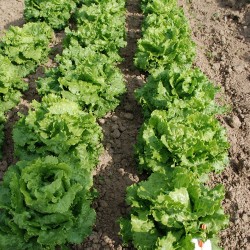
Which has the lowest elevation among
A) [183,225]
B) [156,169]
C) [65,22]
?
[65,22]

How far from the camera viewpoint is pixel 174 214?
489 centimetres

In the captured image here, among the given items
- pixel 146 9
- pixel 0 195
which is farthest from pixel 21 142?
pixel 146 9

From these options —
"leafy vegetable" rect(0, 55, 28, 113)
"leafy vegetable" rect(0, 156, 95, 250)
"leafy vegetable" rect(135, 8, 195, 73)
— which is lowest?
"leafy vegetable" rect(0, 55, 28, 113)

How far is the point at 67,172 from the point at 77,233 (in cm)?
90

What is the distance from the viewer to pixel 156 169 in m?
6.15

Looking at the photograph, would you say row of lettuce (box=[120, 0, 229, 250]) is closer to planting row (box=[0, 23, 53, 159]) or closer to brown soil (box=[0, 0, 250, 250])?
brown soil (box=[0, 0, 250, 250])

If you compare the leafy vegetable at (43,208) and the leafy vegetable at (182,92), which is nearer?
the leafy vegetable at (43,208)

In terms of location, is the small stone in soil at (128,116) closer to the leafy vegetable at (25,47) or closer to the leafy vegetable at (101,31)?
the leafy vegetable at (101,31)

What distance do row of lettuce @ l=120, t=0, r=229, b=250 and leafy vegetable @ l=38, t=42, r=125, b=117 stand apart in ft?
2.22

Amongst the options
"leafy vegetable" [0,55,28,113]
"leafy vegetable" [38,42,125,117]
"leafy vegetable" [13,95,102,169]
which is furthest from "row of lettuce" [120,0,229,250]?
"leafy vegetable" [0,55,28,113]

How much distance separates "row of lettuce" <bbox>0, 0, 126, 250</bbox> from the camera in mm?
5125

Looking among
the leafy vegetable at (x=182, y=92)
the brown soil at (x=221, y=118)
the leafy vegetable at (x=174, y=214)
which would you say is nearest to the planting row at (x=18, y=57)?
the brown soil at (x=221, y=118)

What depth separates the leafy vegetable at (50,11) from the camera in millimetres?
10109

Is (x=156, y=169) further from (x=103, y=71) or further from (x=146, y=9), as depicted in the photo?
(x=146, y=9)
